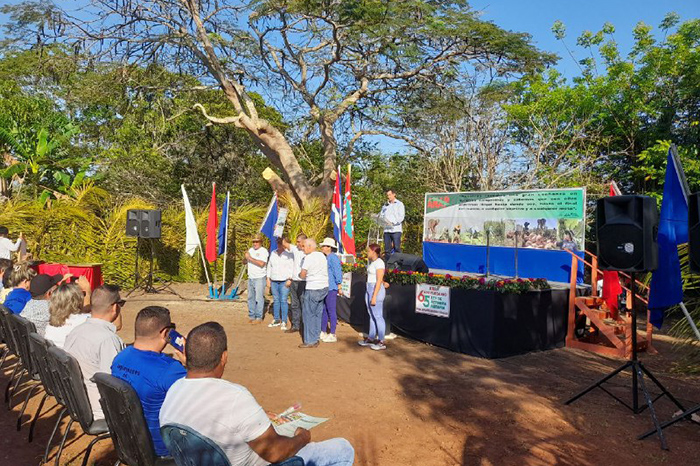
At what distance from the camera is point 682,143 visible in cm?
1554

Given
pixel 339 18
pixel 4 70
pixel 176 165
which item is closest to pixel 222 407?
pixel 339 18

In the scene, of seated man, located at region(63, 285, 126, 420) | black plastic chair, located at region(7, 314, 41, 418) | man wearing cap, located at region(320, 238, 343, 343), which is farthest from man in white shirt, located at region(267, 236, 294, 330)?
seated man, located at region(63, 285, 126, 420)

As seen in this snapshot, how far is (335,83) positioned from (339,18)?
16.1 feet

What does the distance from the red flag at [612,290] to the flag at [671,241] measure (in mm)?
4034

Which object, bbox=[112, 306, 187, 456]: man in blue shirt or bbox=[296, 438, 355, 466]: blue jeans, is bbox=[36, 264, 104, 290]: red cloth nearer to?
bbox=[112, 306, 187, 456]: man in blue shirt

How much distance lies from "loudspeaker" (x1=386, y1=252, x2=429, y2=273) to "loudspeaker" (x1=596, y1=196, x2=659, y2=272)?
189 inches

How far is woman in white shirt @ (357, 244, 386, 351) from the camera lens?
776cm

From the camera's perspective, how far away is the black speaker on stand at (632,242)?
16.6ft

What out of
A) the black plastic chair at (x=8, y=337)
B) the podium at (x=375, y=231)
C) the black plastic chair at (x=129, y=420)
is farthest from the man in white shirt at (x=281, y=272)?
the podium at (x=375, y=231)

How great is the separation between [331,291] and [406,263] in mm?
2469

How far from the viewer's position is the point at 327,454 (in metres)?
2.82

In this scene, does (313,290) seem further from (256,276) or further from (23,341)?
(23,341)

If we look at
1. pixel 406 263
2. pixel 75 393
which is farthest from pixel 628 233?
pixel 406 263

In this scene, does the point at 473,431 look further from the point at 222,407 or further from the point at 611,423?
the point at 222,407
